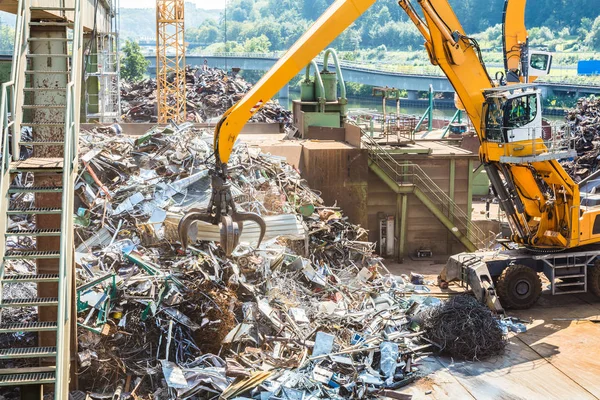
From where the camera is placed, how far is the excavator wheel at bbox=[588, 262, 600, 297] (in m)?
16.2

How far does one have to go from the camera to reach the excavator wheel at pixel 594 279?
1625 cm

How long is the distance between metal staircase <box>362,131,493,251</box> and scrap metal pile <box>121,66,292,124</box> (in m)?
17.6

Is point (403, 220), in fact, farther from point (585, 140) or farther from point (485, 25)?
point (485, 25)

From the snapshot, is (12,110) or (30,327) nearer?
(30,327)

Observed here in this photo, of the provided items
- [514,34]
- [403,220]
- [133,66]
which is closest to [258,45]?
[133,66]

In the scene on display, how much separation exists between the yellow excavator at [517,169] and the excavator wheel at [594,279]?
0.02m

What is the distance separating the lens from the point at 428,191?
70.6ft

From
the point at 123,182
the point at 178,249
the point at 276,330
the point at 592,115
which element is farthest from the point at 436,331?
the point at 592,115

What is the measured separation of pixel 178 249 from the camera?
1396 cm

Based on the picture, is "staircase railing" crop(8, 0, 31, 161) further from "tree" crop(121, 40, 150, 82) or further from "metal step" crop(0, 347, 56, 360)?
"tree" crop(121, 40, 150, 82)

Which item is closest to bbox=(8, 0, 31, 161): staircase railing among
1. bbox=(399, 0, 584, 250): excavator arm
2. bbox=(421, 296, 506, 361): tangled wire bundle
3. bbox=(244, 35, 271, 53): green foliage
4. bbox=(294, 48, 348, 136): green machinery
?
bbox=(421, 296, 506, 361): tangled wire bundle

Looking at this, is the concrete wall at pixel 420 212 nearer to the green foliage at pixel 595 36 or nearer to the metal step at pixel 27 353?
the metal step at pixel 27 353

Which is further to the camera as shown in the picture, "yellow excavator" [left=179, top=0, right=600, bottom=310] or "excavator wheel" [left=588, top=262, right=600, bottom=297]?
"excavator wheel" [left=588, top=262, right=600, bottom=297]

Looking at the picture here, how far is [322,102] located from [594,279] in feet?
34.6
